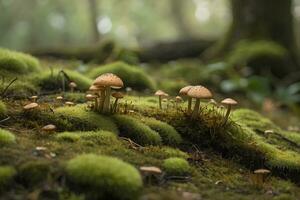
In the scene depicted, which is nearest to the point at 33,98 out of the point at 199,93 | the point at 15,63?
the point at 15,63

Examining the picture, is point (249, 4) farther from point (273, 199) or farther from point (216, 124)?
point (273, 199)

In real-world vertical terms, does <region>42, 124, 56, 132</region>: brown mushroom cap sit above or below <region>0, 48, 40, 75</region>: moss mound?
below

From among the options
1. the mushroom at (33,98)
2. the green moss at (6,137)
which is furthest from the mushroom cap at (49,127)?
the mushroom at (33,98)

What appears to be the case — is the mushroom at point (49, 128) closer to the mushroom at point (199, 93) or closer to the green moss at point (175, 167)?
the green moss at point (175, 167)

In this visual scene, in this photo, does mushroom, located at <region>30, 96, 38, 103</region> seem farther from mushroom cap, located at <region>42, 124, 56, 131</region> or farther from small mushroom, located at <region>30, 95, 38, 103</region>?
mushroom cap, located at <region>42, 124, 56, 131</region>

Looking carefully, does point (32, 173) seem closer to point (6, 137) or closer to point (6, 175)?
point (6, 175)

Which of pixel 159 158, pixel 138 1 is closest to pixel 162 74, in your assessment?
pixel 159 158

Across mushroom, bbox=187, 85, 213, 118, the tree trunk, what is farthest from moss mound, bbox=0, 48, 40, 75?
the tree trunk
